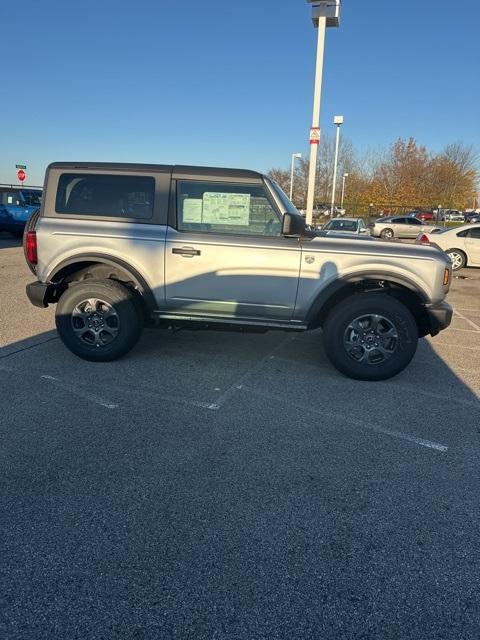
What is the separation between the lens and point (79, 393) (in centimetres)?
399

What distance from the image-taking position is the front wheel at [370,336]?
4.41m

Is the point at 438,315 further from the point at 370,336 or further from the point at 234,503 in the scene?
the point at 234,503

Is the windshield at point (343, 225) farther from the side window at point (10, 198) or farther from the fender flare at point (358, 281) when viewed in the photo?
the fender flare at point (358, 281)

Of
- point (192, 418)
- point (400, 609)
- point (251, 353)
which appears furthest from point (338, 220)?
point (400, 609)

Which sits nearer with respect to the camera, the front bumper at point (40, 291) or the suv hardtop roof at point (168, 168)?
the suv hardtop roof at point (168, 168)

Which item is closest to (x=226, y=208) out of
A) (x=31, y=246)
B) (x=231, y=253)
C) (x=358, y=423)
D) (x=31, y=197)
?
(x=231, y=253)

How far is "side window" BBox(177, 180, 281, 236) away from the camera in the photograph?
446 centimetres

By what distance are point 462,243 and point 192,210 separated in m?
11.4

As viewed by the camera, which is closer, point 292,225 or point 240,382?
point 292,225

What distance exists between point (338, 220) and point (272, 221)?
53.2 ft

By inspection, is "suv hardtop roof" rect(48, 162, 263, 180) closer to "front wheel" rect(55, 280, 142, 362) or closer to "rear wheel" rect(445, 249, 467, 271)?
"front wheel" rect(55, 280, 142, 362)

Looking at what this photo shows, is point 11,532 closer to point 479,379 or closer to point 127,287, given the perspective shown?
point 127,287

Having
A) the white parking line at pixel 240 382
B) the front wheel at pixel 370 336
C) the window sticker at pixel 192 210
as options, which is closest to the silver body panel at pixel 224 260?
the window sticker at pixel 192 210

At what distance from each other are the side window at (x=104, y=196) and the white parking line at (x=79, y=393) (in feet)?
5.59
